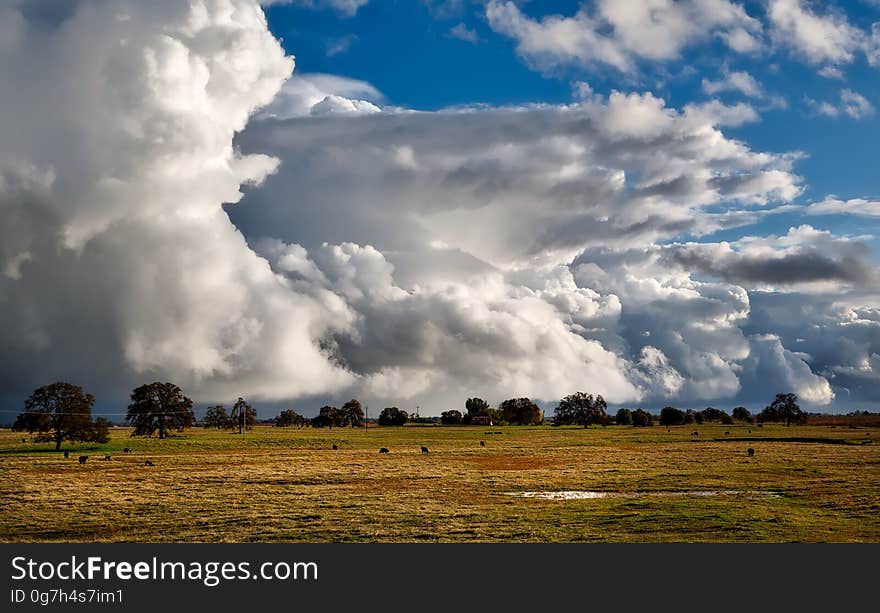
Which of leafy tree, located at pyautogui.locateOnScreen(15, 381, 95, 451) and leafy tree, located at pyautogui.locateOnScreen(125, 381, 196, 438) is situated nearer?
leafy tree, located at pyautogui.locateOnScreen(15, 381, 95, 451)

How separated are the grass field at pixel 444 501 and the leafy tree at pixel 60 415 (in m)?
22.8

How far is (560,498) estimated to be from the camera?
40844 mm

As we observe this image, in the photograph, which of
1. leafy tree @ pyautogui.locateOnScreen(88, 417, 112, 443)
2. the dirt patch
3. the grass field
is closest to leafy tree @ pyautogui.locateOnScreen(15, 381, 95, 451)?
leafy tree @ pyautogui.locateOnScreen(88, 417, 112, 443)

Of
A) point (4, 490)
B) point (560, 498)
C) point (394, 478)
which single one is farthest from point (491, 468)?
point (4, 490)

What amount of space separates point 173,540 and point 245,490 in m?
17.7

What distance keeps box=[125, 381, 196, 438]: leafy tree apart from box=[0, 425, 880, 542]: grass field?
6796 centimetres

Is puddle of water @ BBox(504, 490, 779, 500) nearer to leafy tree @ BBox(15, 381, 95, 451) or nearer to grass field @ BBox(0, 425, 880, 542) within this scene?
grass field @ BBox(0, 425, 880, 542)

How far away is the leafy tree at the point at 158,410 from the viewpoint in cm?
13825

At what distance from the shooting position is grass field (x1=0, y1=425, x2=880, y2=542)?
2953cm

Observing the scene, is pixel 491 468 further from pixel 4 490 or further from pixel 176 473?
pixel 4 490

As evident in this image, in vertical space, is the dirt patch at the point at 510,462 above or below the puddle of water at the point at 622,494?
below

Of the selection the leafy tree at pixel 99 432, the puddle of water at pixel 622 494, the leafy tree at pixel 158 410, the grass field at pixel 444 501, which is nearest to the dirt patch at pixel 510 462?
the grass field at pixel 444 501

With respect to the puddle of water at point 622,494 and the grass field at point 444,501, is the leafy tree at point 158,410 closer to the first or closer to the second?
the grass field at point 444,501

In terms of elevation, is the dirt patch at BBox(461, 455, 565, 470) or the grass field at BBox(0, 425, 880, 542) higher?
the grass field at BBox(0, 425, 880, 542)
